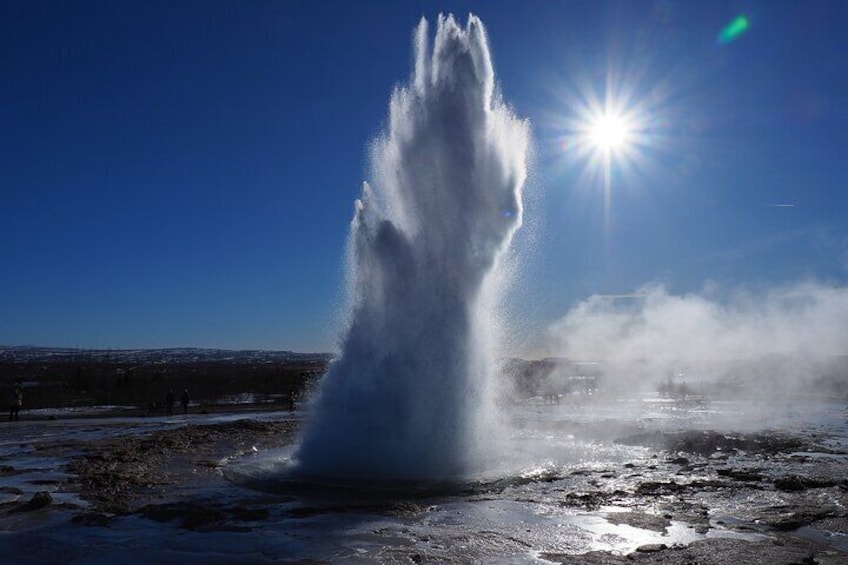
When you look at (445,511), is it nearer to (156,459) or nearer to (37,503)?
(37,503)

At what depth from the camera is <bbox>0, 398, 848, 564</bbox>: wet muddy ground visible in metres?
7.27

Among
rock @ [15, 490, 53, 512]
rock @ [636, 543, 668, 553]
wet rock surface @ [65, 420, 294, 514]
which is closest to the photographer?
rock @ [636, 543, 668, 553]

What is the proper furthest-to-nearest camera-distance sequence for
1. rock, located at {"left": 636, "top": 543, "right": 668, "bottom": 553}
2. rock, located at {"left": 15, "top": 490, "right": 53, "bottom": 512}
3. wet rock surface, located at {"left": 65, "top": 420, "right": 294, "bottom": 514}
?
A: wet rock surface, located at {"left": 65, "top": 420, "right": 294, "bottom": 514} < rock, located at {"left": 15, "top": 490, "right": 53, "bottom": 512} < rock, located at {"left": 636, "top": 543, "right": 668, "bottom": 553}

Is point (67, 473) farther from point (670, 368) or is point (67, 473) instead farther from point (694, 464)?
point (670, 368)

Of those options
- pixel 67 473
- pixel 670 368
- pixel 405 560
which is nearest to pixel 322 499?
pixel 405 560

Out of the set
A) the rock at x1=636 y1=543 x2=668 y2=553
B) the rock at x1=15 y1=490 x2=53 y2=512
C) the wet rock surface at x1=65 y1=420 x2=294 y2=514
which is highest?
the rock at x1=636 y1=543 x2=668 y2=553

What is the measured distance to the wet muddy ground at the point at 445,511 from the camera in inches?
286

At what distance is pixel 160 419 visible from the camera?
84.4 feet

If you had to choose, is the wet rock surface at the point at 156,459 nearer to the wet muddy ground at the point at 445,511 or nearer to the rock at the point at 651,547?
the wet muddy ground at the point at 445,511

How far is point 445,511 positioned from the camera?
9281 mm

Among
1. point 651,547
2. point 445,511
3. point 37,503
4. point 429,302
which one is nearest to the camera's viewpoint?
point 651,547

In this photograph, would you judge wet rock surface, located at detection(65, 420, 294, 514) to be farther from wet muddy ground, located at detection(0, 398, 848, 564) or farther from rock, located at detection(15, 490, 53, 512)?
rock, located at detection(15, 490, 53, 512)

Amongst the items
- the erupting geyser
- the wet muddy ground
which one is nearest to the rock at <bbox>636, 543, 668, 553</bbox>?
the wet muddy ground

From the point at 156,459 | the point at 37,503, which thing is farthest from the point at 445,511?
the point at 156,459
